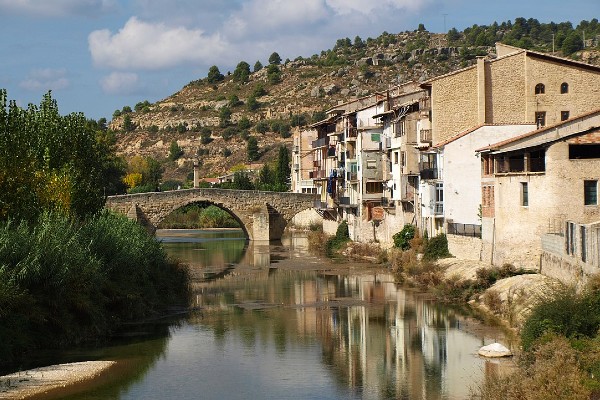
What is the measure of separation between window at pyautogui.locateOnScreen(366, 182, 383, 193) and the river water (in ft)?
50.6

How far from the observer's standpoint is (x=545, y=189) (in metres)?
31.9

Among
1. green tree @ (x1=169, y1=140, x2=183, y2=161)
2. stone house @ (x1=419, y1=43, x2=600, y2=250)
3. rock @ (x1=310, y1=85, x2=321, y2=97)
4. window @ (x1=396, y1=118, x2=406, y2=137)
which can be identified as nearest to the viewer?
stone house @ (x1=419, y1=43, x2=600, y2=250)

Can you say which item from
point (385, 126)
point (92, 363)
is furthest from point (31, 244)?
point (385, 126)

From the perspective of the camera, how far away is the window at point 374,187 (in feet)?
189

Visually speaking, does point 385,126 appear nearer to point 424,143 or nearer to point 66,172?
point 424,143

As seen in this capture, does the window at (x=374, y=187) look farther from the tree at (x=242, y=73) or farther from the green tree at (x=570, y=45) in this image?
the tree at (x=242, y=73)

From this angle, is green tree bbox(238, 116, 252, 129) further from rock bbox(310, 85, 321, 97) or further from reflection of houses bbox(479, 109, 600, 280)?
reflection of houses bbox(479, 109, 600, 280)

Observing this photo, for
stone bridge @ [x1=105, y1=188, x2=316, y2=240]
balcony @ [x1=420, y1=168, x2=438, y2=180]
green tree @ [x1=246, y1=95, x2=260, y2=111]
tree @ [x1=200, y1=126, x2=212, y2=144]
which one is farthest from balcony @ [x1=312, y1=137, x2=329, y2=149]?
green tree @ [x1=246, y1=95, x2=260, y2=111]

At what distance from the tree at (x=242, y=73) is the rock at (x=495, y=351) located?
439ft

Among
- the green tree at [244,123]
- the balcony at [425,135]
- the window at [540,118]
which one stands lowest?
the balcony at [425,135]

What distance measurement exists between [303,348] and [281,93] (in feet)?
381

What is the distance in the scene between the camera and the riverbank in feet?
68.6

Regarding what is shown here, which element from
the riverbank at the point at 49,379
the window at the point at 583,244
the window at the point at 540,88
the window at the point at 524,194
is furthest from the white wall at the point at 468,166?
the riverbank at the point at 49,379

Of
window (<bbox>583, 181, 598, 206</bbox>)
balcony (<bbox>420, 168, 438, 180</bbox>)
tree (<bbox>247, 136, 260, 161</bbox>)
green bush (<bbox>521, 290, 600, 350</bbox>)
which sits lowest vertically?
green bush (<bbox>521, 290, 600, 350</bbox>)
